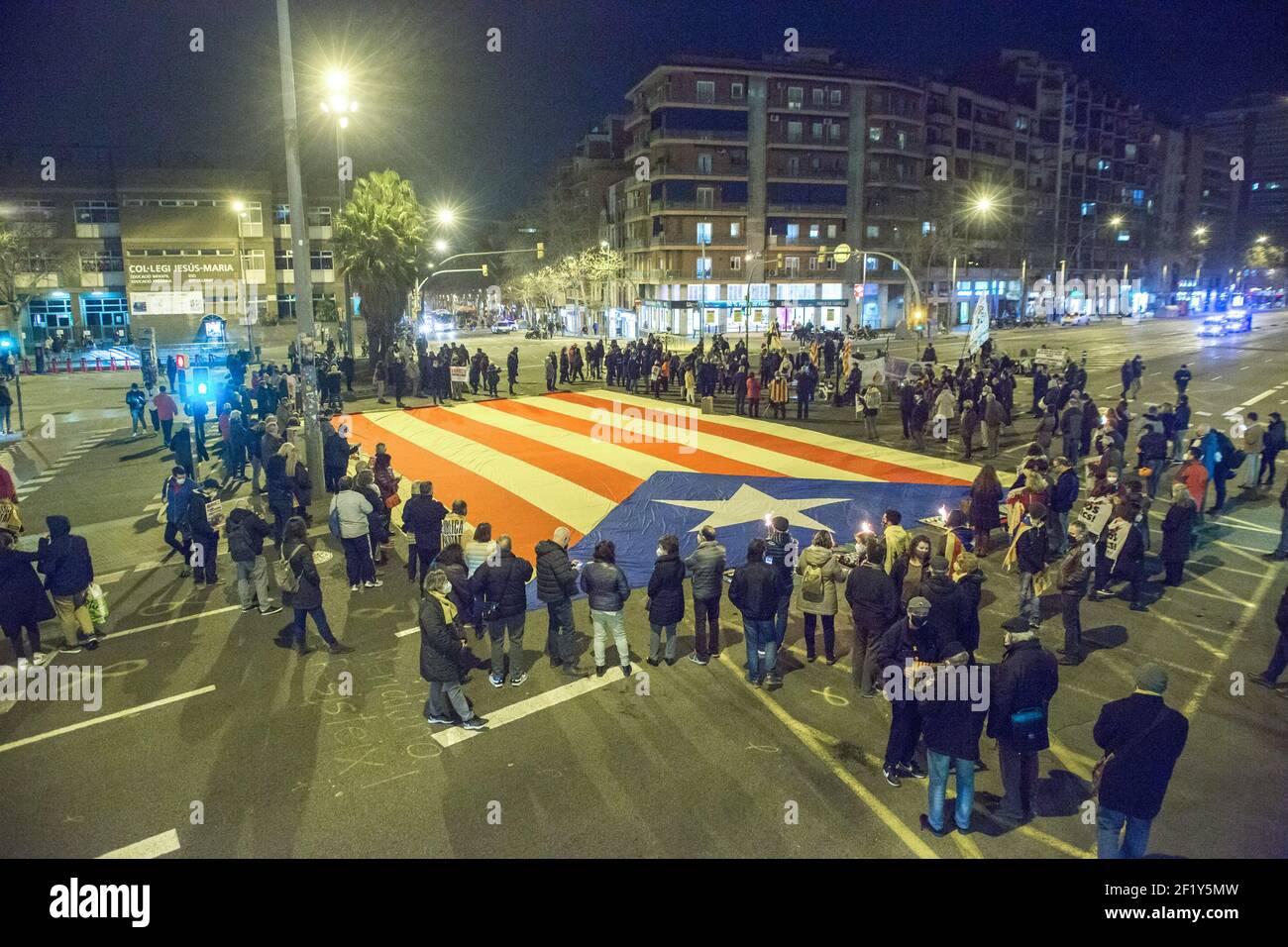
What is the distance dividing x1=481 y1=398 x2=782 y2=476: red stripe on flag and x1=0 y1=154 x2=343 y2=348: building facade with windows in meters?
44.5

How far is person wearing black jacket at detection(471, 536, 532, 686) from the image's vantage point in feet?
27.4

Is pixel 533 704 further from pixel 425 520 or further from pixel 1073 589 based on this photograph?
pixel 1073 589

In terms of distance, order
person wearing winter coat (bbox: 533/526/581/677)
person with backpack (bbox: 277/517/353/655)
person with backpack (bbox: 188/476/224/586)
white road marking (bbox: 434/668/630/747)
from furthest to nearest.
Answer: person with backpack (bbox: 188/476/224/586) < person with backpack (bbox: 277/517/353/655) < person wearing winter coat (bbox: 533/526/581/677) < white road marking (bbox: 434/668/630/747)

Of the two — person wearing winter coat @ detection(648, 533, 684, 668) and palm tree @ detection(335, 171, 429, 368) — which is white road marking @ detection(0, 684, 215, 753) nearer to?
person wearing winter coat @ detection(648, 533, 684, 668)

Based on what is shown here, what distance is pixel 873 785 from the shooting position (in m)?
6.71

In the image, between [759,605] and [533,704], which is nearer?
[533,704]

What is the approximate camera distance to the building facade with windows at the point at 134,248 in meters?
60.7

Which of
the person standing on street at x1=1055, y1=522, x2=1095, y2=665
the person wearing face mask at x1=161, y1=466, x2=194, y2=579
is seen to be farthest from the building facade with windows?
the person standing on street at x1=1055, y1=522, x2=1095, y2=665

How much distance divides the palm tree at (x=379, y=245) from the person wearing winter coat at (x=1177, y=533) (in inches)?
1153

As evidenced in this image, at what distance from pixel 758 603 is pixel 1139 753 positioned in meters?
3.63

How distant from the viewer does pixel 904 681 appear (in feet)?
21.5

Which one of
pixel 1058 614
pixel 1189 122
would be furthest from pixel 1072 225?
pixel 1058 614

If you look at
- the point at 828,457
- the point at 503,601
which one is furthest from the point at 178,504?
the point at 828,457
